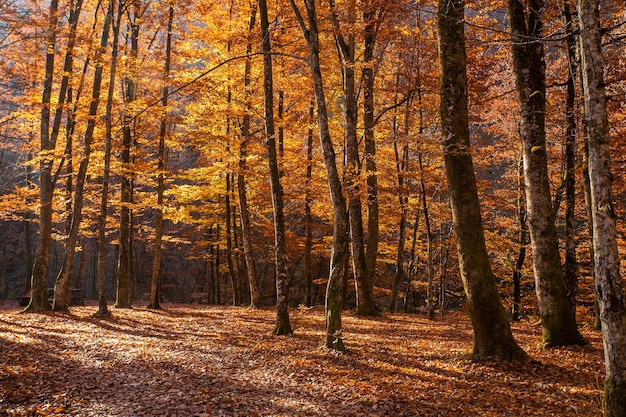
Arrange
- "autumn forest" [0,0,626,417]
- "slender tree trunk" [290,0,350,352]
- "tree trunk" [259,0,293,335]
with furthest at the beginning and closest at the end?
1. "tree trunk" [259,0,293,335]
2. "slender tree trunk" [290,0,350,352]
3. "autumn forest" [0,0,626,417]

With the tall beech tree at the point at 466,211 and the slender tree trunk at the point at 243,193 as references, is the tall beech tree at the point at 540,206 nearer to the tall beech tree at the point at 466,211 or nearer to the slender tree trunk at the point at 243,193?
the tall beech tree at the point at 466,211

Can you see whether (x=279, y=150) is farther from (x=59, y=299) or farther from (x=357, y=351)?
(x=357, y=351)

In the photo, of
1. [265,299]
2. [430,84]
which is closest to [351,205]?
[430,84]

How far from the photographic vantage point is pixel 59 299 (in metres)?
14.2

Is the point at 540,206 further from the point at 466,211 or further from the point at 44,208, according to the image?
the point at 44,208

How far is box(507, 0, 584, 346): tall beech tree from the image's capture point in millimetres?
7676

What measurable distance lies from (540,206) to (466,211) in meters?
1.58

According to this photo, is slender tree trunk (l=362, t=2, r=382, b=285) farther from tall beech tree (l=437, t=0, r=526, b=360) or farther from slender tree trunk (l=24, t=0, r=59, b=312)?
slender tree trunk (l=24, t=0, r=59, b=312)

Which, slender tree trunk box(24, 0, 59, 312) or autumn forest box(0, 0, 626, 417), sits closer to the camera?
autumn forest box(0, 0, 626, 417)

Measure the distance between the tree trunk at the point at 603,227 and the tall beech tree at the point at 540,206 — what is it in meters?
3.64

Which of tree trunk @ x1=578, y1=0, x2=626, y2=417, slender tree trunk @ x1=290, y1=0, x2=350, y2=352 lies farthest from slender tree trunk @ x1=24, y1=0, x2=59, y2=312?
tree trunk @ x1=578, y1=0, x2=626, y2=417

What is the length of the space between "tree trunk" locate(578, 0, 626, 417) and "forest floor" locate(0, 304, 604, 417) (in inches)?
47.8

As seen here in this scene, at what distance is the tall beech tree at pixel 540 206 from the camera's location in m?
7.68

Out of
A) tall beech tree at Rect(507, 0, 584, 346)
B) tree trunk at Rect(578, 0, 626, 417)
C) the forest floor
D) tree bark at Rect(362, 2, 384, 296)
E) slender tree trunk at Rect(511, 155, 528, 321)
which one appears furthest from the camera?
slender tree trunk at Rect(511, 155, 528, 321)
